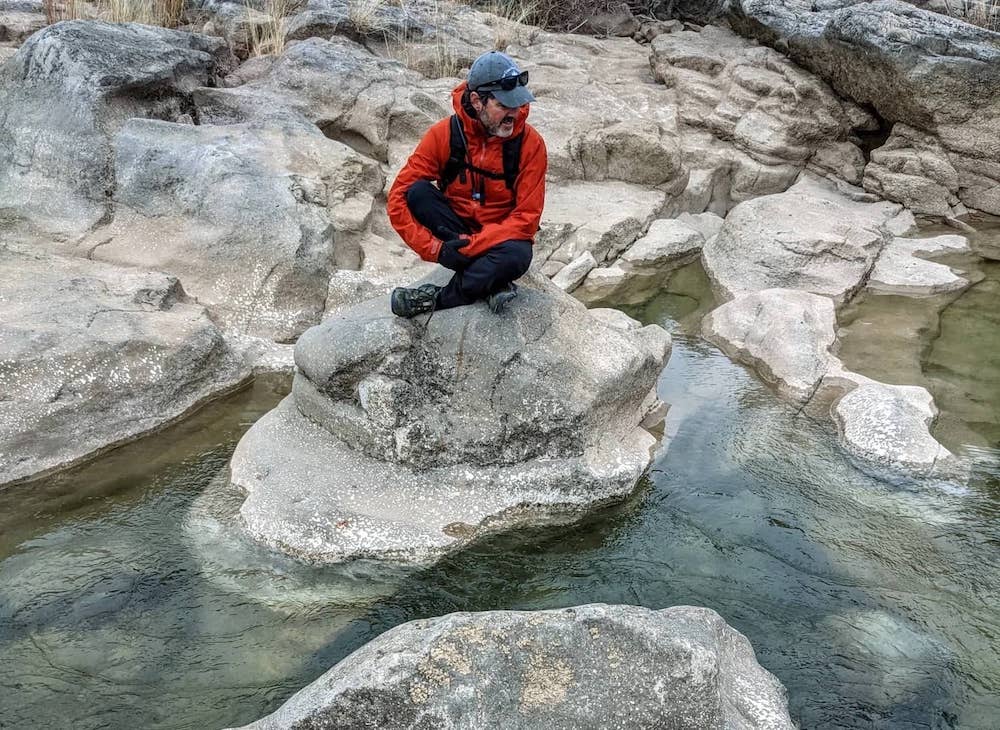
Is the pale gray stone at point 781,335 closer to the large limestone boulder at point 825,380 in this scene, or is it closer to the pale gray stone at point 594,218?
the large limestone boulder at point 825,380

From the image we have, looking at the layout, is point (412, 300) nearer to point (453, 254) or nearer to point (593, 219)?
point (453, 254)

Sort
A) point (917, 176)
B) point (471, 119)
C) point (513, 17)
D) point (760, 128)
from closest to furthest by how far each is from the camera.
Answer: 1. point (471, 119)
2. point (917, 176)
3. point (760, 128)
4. point (513, 17)

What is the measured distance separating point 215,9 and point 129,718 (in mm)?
9374

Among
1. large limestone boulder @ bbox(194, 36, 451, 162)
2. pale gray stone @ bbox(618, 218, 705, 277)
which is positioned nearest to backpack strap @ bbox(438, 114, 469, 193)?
pale gray stone @ bbox(618, 218, 705, 277)

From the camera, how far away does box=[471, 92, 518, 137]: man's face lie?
448cm

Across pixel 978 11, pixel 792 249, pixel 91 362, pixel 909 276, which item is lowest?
pixel 909 276

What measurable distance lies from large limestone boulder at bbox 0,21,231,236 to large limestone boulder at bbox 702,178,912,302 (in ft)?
17.2

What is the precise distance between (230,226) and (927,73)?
7.49m

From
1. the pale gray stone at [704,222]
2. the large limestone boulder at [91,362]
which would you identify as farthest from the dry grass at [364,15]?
the large limestone boulder at [91,362]

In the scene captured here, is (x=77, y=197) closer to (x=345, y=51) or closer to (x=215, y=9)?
(x=345, y=51)

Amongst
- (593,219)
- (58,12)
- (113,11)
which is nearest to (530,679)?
(593,219)

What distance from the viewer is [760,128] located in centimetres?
1007

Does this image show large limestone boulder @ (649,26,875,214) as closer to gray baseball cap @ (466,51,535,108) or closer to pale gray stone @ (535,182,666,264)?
pale gray stone @ (535,182,666,264)

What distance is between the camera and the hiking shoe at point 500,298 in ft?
16.3
